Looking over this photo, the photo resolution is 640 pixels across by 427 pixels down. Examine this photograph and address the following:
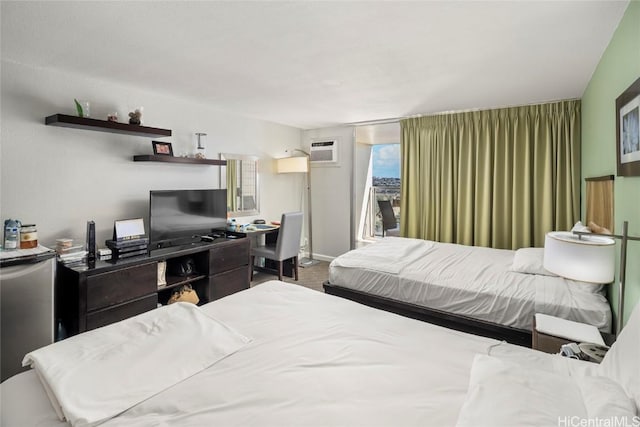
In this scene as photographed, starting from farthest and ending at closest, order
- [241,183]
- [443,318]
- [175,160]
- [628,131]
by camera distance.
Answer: [241,183] → [175,160] → [443,318] → [628,131]

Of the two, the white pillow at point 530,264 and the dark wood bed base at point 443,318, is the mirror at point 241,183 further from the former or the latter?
the white pillow at point 530,264

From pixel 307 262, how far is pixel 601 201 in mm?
4094

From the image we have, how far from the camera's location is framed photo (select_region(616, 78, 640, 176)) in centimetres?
154

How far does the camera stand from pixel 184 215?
3.63 metres

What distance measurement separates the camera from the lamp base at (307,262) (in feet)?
17.7

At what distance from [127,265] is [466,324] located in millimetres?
2922

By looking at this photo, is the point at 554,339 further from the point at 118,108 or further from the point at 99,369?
the point at 118,108

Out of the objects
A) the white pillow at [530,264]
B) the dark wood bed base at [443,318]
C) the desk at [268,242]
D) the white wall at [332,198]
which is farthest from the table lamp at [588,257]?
the white wall at [332,198]

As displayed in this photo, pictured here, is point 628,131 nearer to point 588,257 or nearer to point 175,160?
point 588,257

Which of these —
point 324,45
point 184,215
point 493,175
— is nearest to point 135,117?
point 184,215

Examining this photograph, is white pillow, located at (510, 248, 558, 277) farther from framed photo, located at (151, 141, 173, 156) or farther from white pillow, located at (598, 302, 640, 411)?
framed photo, located at (151, 141, 173, 156)

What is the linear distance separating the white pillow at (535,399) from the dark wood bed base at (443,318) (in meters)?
1.24

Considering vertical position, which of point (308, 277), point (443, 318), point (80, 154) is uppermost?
point (80, 154)

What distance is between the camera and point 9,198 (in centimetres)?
258
